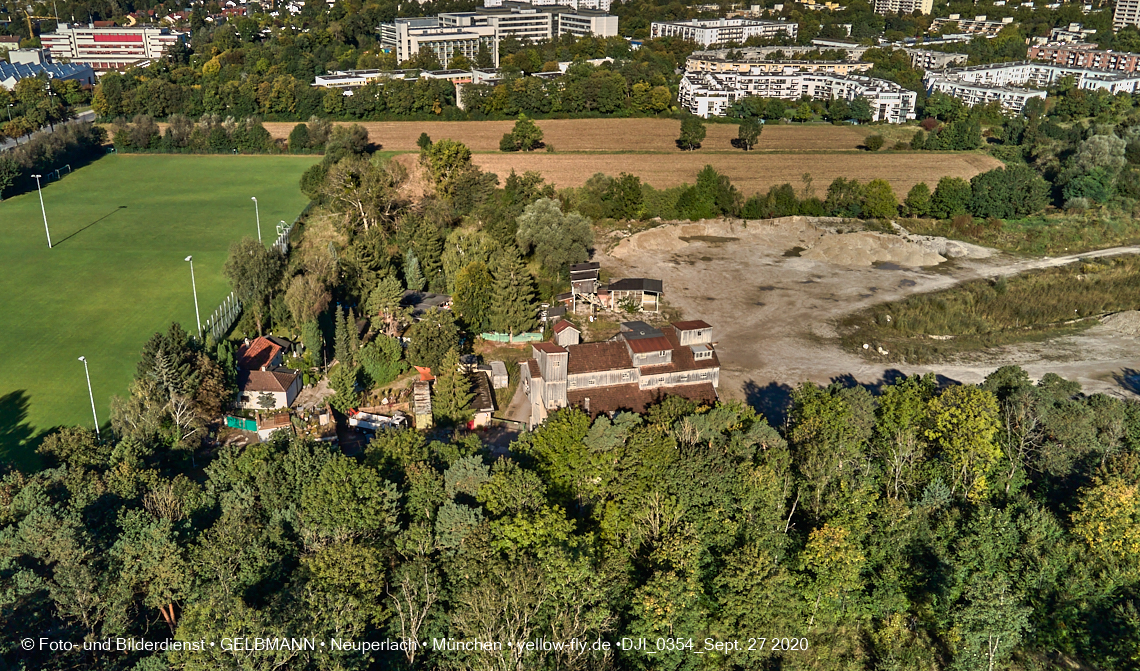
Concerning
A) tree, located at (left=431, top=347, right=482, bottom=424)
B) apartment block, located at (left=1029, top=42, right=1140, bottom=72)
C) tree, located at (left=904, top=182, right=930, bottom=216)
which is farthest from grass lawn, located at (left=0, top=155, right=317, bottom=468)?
apartment block, located at (left=1029, top=42, right=1140, bottom=72)

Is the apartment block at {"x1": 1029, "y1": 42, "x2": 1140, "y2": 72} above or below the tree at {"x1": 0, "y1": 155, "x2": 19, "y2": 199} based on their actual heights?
above

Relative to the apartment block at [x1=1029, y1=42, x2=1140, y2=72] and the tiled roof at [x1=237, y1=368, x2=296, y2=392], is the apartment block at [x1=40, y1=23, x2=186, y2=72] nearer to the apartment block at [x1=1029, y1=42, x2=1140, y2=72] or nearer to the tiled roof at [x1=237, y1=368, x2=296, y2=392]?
the tiled roof at [x1=237, y1=368, x2=296, y2=392]

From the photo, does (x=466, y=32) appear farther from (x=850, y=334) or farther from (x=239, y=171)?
(x=850, y=334)

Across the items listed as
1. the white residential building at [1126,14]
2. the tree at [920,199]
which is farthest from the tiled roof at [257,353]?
the white residential building at [1126,14]

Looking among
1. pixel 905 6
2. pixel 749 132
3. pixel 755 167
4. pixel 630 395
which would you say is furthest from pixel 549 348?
pixel 905 6

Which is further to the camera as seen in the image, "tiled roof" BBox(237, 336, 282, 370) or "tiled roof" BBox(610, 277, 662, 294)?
"tiled roof" BBox(610, 277, 662, 294)

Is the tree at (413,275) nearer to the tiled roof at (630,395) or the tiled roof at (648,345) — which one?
the tiled roof at (630,395)

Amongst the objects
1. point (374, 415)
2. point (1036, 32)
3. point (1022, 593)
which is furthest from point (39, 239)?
point (1036, 32)
